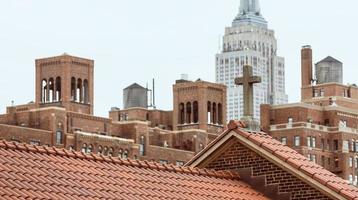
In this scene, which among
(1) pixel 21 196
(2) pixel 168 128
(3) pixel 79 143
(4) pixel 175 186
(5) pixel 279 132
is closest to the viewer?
(1) pixel 21 196

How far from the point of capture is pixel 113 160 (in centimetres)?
2419

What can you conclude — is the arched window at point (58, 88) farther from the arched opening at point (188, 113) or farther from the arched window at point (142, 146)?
the arched opening at point (188, 113)

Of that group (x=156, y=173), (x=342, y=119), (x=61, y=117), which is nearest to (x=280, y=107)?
(x=342, y=119)

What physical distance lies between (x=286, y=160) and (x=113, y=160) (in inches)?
148

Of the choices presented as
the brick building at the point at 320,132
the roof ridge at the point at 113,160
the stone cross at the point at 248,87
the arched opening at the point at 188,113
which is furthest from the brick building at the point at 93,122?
the roof ridge at the point at 113,160

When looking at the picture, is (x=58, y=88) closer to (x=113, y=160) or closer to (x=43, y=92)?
(x=43, y=92)

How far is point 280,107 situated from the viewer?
187 metres

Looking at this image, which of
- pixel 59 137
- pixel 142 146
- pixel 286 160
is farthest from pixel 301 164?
pixel 142 146

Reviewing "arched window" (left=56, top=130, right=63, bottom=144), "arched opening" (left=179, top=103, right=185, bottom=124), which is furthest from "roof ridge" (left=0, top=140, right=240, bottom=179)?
"arched opening" (left=179, top=103, right=185, bottom=124)

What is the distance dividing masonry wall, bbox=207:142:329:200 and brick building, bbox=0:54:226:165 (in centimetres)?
10112

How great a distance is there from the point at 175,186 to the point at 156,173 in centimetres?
52

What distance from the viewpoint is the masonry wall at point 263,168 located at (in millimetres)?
26125

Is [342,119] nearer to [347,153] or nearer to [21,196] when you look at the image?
Answer: [347,153]

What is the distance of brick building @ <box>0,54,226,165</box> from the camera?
144 metres
